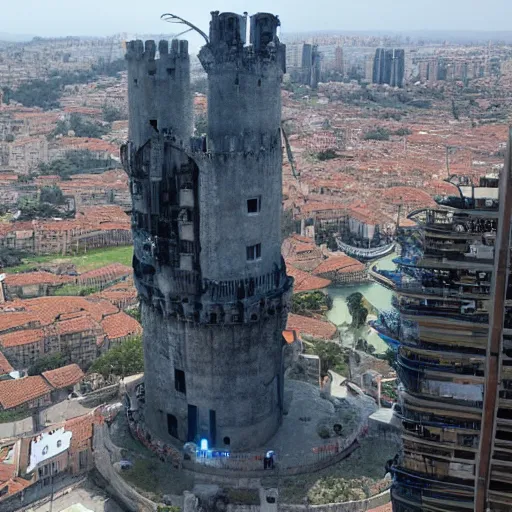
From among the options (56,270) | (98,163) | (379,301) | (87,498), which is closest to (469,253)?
(87,498)

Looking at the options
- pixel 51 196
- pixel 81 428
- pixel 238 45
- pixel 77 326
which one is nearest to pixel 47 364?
pixel 77 326

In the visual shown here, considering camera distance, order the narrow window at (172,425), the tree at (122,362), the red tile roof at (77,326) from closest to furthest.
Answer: the narrow window at (172,425) < the tree at (122,362) < the red tile roof at (77,326)

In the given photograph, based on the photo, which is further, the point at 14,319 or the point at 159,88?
the point at 14,319

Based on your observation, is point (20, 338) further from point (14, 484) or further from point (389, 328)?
point (389, 328)

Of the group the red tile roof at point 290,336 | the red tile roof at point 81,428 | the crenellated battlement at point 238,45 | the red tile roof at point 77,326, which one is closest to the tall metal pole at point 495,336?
the crenellated battlement at point 238,45

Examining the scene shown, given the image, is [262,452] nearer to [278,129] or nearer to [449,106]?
[278,129]

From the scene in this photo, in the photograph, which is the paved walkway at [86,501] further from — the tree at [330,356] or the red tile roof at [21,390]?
the tree at [330,356]
